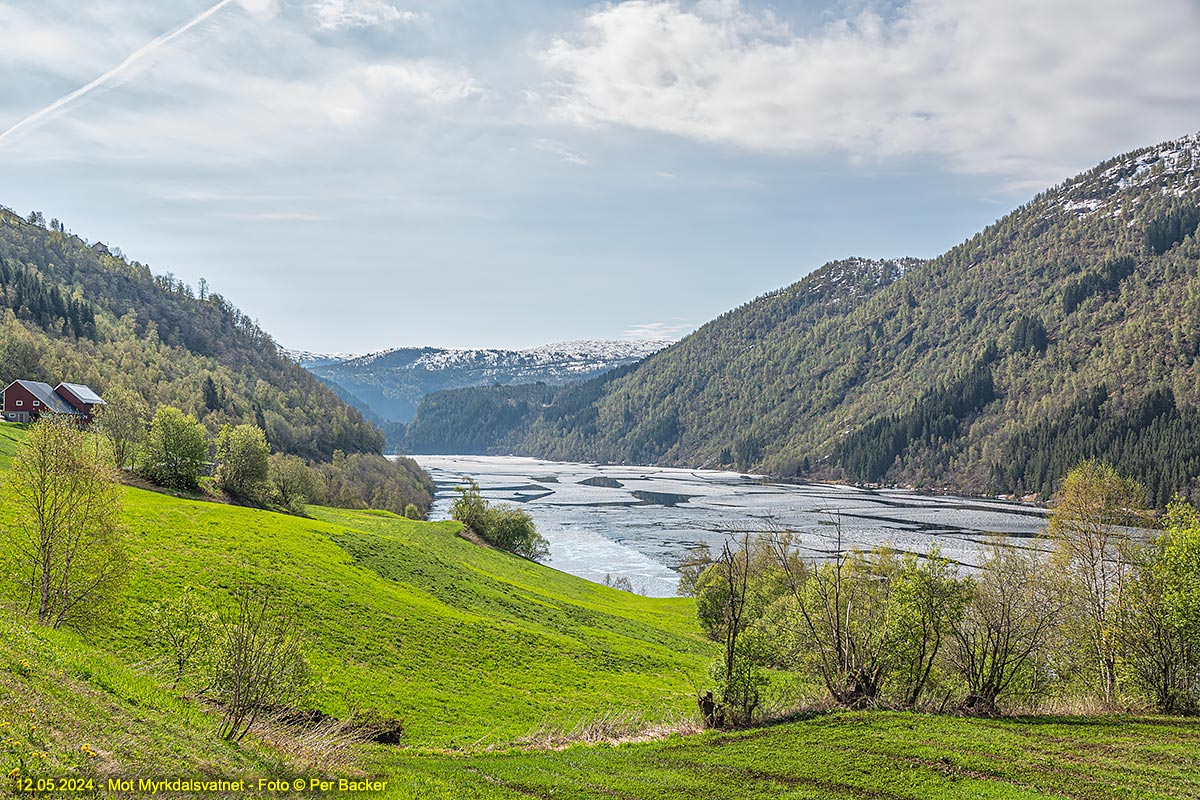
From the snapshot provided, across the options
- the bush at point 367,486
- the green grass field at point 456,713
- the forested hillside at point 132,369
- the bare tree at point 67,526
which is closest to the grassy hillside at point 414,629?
the green grass field at point 456,713

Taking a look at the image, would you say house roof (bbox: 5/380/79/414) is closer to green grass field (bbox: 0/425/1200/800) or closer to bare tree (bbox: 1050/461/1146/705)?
green grass field (bbox: 0/425/1200/800)

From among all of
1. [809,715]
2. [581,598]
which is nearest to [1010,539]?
[581,598]

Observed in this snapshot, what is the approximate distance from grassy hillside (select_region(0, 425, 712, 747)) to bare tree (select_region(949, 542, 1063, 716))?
1315 centimetres

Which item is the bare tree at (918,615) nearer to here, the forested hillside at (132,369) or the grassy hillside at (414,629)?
the grassy hillside at (414,629)

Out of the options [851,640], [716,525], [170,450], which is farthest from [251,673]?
[716,525]

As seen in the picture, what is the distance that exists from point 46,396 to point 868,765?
108 m

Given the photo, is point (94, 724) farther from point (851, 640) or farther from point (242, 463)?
point (242, 463)

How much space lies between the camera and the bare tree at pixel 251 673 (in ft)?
58.6

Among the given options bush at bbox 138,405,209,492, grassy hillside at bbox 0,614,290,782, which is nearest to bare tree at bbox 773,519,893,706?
grassy hillside at bbox 0,614,290,782

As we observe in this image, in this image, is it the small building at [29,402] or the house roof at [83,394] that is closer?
the small building at [29,402]

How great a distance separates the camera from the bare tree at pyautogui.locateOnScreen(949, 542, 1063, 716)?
29.1 m

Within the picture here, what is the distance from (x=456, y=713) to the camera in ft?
106

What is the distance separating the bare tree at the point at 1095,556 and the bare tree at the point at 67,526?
44.9m

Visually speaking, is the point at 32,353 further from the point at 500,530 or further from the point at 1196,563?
the point at 1196,563
